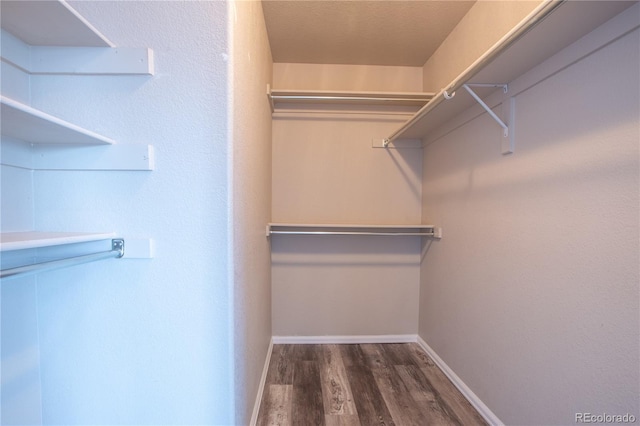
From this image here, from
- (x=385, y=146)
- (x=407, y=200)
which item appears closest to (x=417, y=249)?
(x=407, y=200)

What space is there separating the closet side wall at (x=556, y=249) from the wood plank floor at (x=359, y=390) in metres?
0.22

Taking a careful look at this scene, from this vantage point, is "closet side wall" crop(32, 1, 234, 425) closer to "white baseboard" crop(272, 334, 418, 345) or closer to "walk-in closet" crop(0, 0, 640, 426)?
"walk-in closet" crop(0, 0, 640, 426)

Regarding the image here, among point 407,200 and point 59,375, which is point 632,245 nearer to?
point 407,200

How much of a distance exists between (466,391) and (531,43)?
1953 millimetres

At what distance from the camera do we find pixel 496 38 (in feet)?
4.69

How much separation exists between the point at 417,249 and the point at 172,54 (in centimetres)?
225

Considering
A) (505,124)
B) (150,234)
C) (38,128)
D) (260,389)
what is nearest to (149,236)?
(150,234)

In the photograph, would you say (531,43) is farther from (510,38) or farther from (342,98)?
(342,98)

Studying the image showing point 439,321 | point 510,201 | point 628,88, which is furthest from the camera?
point 439,321

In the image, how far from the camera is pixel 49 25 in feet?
2.69

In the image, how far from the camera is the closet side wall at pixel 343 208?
231 cm

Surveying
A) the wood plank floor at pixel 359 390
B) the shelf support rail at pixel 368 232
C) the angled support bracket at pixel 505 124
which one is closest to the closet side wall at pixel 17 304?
the wood plank floor at pixel 359 390

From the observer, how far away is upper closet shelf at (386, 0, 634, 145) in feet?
2.69

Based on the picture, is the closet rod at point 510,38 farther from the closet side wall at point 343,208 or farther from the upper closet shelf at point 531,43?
the closet side wall at point 343,208
